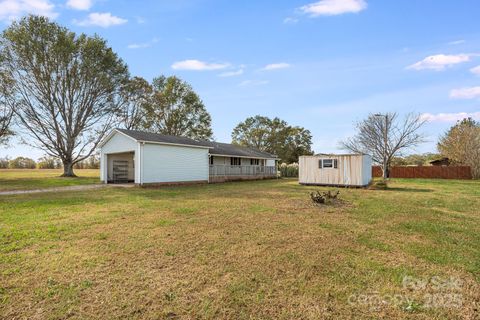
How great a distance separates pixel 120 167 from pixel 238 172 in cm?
994

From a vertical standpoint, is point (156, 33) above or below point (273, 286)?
above

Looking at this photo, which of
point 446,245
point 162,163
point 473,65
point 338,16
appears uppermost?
point 338,16

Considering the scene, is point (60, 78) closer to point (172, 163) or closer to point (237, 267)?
point (172, 163)

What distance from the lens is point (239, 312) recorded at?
2.57 meters

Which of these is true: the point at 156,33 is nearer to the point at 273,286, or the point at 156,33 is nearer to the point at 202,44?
the point at 202,44

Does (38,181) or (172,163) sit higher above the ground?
(172,163)

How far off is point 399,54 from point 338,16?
4.25m

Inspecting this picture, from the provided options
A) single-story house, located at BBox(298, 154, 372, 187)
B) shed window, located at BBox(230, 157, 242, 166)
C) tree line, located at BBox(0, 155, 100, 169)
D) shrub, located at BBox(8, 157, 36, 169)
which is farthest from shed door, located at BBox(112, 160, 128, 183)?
shrub, located at BBox(8, 157, 36, 169)

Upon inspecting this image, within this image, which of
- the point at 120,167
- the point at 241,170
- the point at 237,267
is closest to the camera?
the point at 237,267

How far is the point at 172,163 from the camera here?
57.5 feet

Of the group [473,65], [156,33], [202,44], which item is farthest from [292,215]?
[473,65]

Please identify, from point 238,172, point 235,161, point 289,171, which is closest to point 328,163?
point 238,172

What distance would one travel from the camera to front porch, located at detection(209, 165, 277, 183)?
2129cm

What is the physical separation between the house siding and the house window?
8.62m
